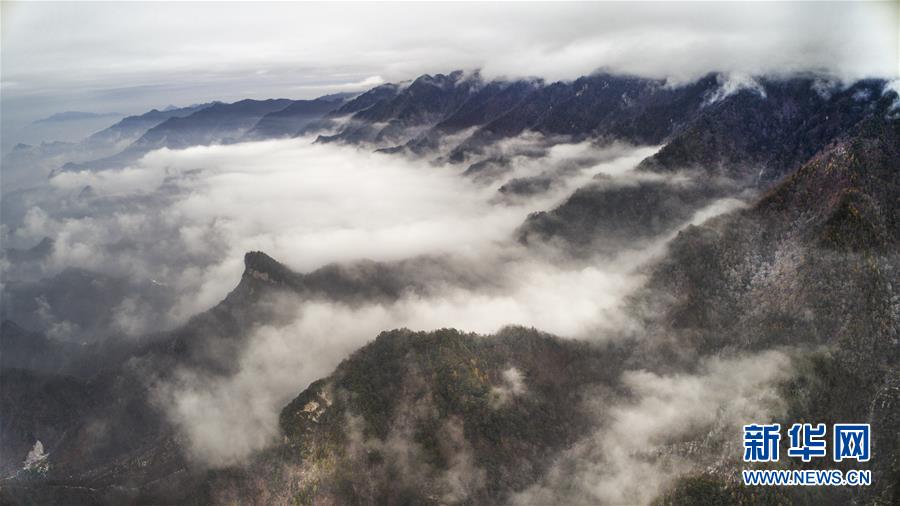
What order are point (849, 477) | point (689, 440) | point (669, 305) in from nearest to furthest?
point (849, 477) → point (689, 440) → point (669, 305)

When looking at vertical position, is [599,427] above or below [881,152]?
below

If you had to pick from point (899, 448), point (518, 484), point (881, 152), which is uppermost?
point (881, 152)

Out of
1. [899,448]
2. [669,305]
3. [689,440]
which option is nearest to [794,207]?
[669,305]

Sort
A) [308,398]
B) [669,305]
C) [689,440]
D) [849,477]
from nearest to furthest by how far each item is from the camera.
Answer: [849,477]
[689,440]
[308,398]
[669,305]

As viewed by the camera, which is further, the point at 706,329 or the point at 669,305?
the point at 669,305

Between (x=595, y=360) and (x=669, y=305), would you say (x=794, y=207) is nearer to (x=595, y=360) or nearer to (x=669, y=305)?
(x=669, y=305)

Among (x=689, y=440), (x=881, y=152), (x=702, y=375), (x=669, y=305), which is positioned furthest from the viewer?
(x=669, y=305)

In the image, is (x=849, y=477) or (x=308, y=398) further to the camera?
(x=308, y=398)

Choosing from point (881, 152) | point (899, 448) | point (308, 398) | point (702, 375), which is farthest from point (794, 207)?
point (308, 398)

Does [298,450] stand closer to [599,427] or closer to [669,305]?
[599,427]
